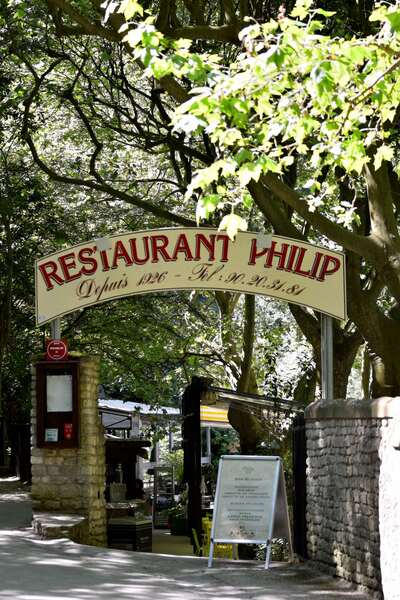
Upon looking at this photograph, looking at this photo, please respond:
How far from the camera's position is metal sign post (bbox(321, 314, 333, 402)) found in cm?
1594

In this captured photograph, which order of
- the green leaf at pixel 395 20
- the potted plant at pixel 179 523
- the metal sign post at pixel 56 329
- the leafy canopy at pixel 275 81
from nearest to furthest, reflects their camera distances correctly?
the green leaf at pixel 395 20
the leafy canopy at pixel 275 81
the metal sign post at pixel 56 329
the potted plant at pixel 179 523

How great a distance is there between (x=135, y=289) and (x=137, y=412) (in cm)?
1144

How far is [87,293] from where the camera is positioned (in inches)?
661

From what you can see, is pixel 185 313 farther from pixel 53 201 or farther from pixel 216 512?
pixel 216 512

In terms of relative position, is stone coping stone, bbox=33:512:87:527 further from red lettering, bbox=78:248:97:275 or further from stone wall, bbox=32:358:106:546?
red lettering, bbox=78:248:97:275

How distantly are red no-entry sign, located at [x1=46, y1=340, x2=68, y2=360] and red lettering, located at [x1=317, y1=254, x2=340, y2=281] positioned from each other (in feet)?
12.5

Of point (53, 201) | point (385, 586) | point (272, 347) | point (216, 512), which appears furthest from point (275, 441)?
point (385, 586)

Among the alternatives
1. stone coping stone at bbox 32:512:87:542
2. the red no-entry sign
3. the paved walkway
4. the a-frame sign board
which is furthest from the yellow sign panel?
the a-frame sign board

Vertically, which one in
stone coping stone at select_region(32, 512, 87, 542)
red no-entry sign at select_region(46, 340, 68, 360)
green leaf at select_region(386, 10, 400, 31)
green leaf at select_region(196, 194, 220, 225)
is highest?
green leaf at select_region(386, 10, 400, 31)

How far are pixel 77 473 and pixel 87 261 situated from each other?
10.1 feet

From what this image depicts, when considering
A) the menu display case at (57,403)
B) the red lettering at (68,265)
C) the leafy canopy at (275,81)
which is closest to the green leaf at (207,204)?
the leafy canopy at (275,81)

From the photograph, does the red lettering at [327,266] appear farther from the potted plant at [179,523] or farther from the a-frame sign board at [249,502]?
the potted plant at [179,523]

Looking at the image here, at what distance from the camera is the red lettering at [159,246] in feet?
54.4

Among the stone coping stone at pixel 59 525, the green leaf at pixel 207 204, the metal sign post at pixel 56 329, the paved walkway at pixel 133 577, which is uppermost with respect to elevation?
the green leaf at pixel 207 204
